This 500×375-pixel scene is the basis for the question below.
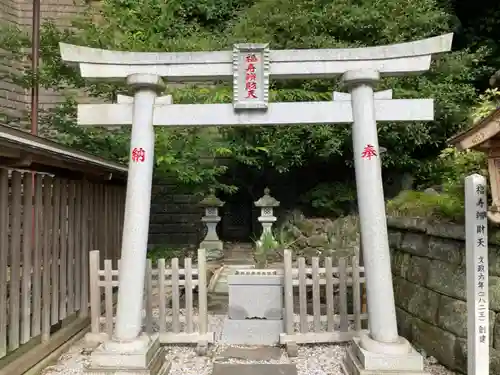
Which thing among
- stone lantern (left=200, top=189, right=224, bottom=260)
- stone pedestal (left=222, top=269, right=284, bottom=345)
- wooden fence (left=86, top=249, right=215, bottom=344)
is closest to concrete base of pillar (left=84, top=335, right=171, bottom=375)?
wooden fence (left=86, top=249, right=215, bottom=344)

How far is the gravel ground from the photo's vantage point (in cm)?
474

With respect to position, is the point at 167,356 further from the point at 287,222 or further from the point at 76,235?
the point at 287,222

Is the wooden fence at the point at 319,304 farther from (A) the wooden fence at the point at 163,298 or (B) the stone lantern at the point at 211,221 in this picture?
(B) the stone lantern at the point at 211,221

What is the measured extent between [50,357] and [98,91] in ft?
23.6

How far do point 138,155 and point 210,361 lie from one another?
270 centimetres

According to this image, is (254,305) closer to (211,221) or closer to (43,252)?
(43,252)

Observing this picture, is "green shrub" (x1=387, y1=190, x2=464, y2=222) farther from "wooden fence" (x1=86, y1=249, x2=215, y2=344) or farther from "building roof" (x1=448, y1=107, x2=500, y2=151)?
"wooden fence" (x1=86, y1=249, x2=215, y2=344)

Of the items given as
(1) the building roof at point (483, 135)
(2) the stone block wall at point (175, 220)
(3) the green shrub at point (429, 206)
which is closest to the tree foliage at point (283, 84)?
(2) the stone block wall at point (175, 220)

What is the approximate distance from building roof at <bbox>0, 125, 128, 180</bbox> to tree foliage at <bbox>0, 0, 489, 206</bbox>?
351 cm

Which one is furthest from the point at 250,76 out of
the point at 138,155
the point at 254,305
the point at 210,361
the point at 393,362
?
the point at 210,361

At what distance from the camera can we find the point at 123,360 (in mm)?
4203

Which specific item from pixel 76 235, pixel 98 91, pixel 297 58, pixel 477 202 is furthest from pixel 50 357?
pixel 98 91

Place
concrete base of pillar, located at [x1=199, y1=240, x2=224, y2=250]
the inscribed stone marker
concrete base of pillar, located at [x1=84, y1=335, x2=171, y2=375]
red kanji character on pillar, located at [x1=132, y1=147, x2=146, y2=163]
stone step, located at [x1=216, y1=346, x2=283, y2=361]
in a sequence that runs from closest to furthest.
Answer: the inscribed stone marker → concrete base of pillar, located at [x1=84, y1=335, x2=171, y2=375] → red kanji character on pillar, located at [x1=132, y1=147, x2=146, y2=163] → stone step, located at [x1=216, y1=346, x2=283, y2=361] → concrete base of pillar, located at [x1=199, y1=240, x2=224, y2=250]

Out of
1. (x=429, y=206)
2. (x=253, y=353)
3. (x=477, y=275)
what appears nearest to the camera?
(x=477, y=275)
